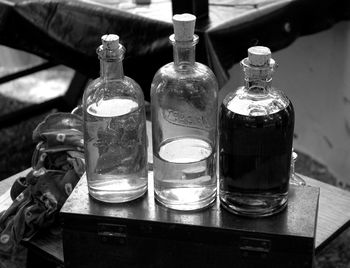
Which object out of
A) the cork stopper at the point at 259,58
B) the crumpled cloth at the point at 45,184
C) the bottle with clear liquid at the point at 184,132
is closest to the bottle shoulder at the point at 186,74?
the bottle with clear liquid at the point at 184,132

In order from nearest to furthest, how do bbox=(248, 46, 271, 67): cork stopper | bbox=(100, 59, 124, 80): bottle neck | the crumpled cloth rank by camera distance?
bbox=(248, 46, 271, 67): cork stopper < bbox=(100, 59, 124, 80): bottle neck < the crumpled cloth

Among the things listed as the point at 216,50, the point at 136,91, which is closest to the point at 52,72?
the point at 216,50

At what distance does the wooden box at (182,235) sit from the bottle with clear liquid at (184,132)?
31 millimetres

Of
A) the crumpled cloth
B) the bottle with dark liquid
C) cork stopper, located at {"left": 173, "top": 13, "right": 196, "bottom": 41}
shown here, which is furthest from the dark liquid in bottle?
the crumpled cloth

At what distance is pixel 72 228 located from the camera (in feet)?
3.67

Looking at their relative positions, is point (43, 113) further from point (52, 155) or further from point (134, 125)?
point (134, 125)

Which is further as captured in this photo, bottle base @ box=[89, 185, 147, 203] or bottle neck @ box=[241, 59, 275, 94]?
bottle base @ box=[89, 185, 147, 203]

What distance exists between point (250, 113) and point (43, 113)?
2.05 m

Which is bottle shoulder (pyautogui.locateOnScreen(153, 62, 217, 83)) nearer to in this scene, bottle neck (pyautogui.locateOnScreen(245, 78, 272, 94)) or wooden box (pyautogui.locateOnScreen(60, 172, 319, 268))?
bottle neck (pyautogui.locateOnScreen(245, 78, 272, 94))

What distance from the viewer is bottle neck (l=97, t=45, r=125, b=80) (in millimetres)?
1062

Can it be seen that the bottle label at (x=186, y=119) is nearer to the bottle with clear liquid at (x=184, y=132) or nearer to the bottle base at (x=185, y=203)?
the bottle with clear liquid at (x=184, y=132)

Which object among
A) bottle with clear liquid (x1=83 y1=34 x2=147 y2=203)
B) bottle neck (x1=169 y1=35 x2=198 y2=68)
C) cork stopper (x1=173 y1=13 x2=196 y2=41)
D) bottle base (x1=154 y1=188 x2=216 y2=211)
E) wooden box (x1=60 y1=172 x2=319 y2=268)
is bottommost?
wooden box (x1=60 y1=172 x2=319 y2=268)

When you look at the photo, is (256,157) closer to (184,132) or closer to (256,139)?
(256,139)

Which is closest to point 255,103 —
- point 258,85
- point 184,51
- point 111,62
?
point 258,85
